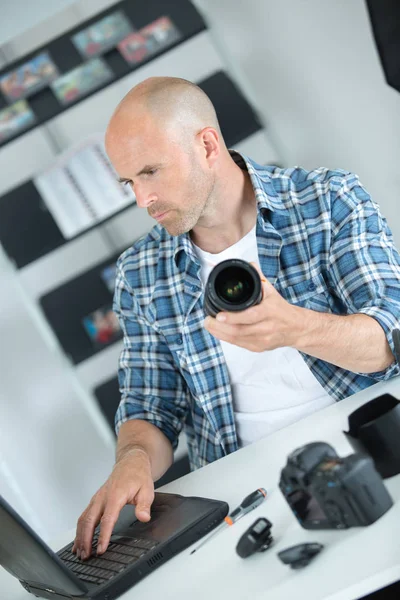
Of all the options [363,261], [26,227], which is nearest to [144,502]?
[363,261]

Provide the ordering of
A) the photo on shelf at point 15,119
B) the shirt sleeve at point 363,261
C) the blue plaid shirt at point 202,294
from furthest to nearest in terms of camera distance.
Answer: the photo on shelf at point 15,119 → the blue plaid shirt at point 202,294 → the shirt sleeve at point 363,261

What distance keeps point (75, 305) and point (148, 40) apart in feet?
3.57

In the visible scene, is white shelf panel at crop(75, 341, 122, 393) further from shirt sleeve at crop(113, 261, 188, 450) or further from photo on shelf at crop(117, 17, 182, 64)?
shirt sleeve at crop(113, 261, 188, 450)

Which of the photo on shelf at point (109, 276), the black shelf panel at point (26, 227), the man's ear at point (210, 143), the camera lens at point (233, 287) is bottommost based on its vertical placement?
the camera lens at point (233, 287)

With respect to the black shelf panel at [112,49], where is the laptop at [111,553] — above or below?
below

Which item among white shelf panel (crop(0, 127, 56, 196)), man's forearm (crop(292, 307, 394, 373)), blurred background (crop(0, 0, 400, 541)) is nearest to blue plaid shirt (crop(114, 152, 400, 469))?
man's forearm (crop(292, 307, 394, 373))

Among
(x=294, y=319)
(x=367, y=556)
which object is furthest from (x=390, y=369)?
(x=367, y=556)

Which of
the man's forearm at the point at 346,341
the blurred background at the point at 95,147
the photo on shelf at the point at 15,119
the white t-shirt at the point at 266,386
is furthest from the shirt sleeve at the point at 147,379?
the photo on shelf at the point at 15,119

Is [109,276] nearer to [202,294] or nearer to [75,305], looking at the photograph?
[75,305]

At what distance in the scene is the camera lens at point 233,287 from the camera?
106 centimetres

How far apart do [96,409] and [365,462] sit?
2207mm

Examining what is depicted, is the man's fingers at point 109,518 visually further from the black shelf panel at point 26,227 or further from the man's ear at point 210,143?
the black shelf panel at point 26,227

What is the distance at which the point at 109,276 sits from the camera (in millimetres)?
2975

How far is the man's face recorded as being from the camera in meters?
1.56
